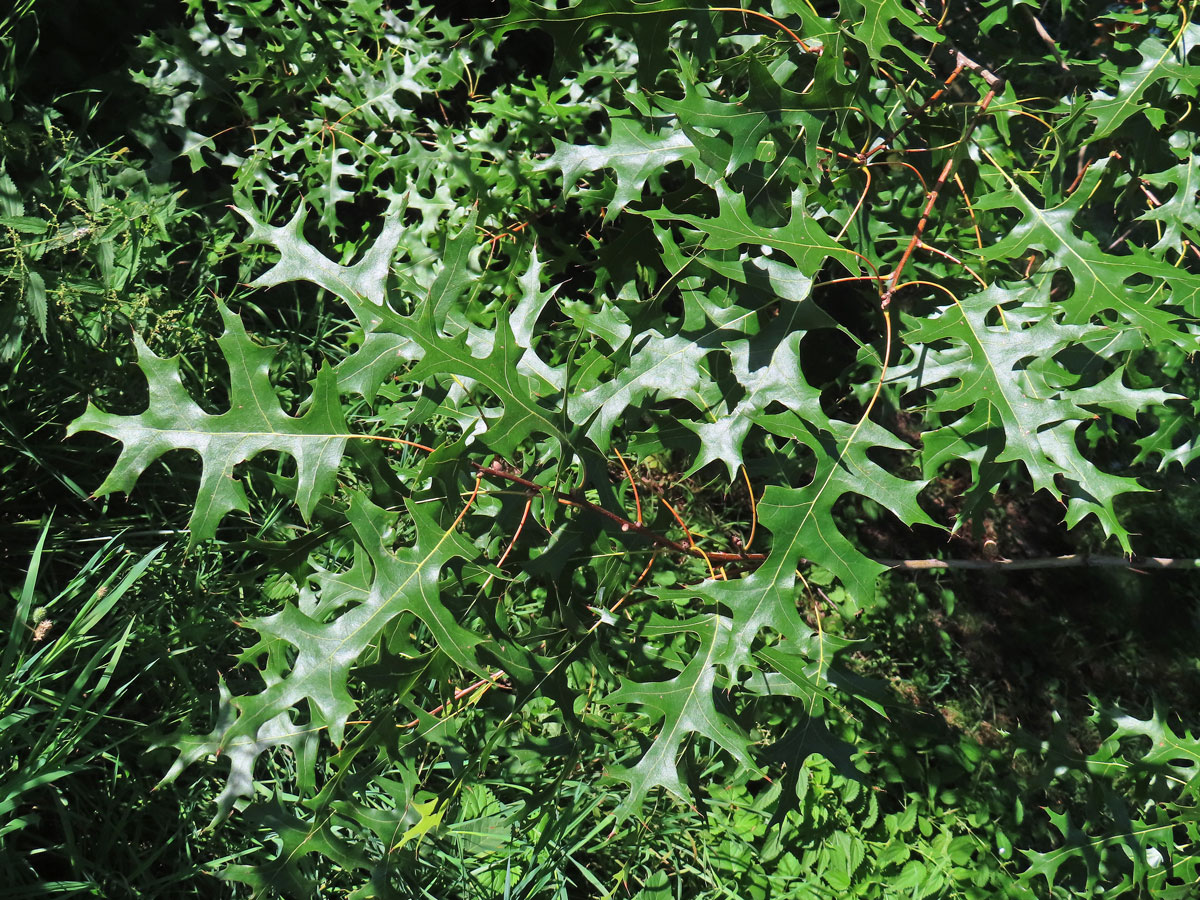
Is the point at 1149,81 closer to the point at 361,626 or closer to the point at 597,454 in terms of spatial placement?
the point at 597,454

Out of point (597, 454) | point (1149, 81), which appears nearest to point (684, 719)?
point (597, 454)

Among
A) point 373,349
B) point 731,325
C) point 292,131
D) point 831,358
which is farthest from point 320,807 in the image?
point 831,358

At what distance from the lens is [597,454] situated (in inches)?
48.3

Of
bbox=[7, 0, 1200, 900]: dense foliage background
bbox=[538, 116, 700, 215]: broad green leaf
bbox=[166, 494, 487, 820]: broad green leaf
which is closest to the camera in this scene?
bbox=[166, 494, 487, 820]: broad green leaf

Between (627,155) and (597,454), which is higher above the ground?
(627,155)

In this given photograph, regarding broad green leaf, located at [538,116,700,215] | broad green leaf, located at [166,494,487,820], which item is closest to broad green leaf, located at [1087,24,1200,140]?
broad green leaf, located at [538,116,700,215]

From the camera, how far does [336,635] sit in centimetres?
113

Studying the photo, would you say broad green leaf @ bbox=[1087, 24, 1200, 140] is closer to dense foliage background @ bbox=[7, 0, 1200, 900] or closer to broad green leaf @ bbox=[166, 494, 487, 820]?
dense foliage background @ bbox=[7, 0, 1200, 900]

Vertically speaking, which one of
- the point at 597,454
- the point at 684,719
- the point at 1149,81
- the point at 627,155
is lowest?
the point at 684,719

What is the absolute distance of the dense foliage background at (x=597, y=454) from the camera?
1.21m

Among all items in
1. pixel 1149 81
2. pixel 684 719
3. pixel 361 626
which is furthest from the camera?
pixel 1149 81

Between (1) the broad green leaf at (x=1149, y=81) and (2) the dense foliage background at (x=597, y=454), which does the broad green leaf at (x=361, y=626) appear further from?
(1) the broad green leaf at (x=1149, y=81)

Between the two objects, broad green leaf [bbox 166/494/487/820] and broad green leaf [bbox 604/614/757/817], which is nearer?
broad green leaf [bbox 166/494/487/820]

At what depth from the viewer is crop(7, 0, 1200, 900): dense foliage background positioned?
3.98ft
